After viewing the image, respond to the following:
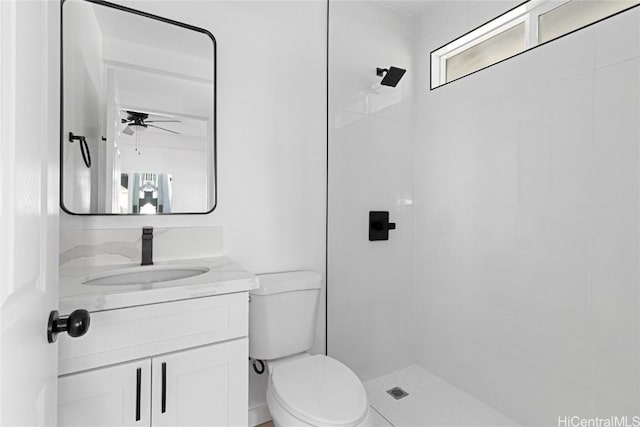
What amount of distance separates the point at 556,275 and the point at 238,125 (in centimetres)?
158

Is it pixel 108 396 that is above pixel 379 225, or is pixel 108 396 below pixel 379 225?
below

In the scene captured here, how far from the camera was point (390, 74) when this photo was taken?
5.66ft

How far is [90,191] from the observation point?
137cm

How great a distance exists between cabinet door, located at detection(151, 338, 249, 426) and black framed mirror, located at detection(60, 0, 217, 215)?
25.9 inches

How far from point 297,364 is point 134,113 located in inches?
49.7

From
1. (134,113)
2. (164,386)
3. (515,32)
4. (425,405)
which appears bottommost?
(425,405)

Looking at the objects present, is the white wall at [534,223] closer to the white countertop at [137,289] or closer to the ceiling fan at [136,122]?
the white countertop at [137,289]

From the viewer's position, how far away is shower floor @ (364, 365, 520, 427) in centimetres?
166

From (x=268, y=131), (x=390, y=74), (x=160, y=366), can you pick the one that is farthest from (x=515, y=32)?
(x=160, y=366)

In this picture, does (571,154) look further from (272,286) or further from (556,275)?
(272,286)

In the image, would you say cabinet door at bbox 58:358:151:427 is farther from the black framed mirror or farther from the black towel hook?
the black towel hook

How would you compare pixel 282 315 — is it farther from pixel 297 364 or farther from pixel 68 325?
pixel 68 325

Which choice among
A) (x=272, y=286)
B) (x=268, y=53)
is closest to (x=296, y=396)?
(x=272, y=286)

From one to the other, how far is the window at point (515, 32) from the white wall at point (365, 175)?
0.25 metres
